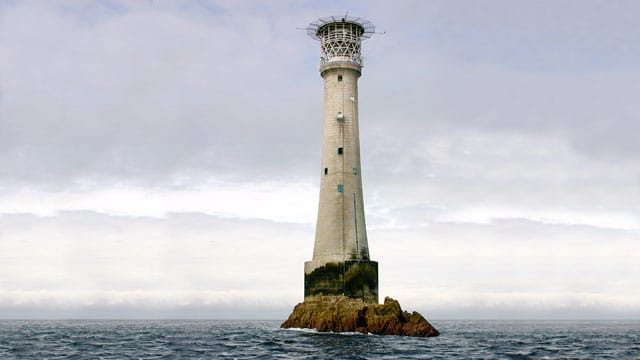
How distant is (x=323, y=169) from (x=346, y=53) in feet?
44.3

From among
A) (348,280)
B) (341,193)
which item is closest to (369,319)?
(348,280)

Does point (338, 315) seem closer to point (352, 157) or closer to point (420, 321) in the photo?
point (420, 321)

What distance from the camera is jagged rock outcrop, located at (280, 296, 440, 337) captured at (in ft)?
207

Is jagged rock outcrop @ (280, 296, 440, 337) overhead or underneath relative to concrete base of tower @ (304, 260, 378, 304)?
underneath

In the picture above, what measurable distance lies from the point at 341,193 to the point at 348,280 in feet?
30.0

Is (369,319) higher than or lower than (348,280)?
lower

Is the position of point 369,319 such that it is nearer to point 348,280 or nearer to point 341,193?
point 348,280

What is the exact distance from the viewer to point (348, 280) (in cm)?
6956

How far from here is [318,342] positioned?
55.0 meters

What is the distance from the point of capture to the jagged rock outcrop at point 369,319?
6306 cm

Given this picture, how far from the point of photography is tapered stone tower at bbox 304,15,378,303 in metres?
70.1

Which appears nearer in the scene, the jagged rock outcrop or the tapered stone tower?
the jagged rock outcrop

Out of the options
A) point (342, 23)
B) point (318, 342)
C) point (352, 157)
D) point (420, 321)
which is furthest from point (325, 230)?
point (342, 23)

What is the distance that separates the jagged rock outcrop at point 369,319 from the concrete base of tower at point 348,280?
225 centimetres
